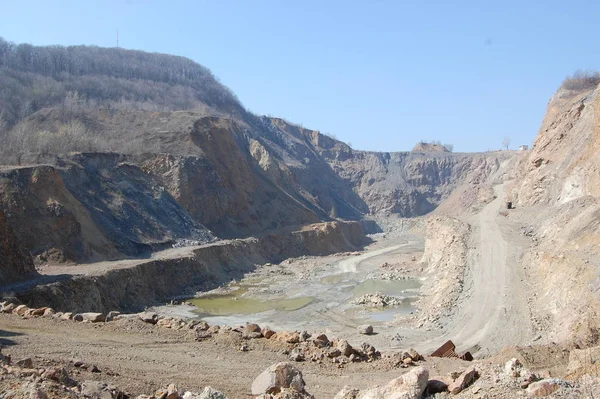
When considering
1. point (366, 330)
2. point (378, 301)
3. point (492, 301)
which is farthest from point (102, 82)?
point (492, 301)

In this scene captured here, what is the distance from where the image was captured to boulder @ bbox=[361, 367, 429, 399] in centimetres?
720

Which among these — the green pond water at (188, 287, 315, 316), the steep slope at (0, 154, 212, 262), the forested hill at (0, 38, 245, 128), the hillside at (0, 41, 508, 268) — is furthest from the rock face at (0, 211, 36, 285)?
the forested hill at (0, 38, 245, 128)

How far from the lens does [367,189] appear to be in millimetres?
134125

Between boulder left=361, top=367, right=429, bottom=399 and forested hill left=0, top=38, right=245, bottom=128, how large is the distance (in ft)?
209

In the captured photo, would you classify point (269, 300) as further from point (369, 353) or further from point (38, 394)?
point (38, 394)

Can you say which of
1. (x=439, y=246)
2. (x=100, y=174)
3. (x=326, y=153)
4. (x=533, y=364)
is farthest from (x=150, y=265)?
(x=326, y=153)

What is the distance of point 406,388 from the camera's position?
7258 mm

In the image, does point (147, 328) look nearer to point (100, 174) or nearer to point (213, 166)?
point (100, 174)

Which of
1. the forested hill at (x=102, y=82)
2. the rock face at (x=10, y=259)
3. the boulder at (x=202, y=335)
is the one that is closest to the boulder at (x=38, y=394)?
the boulder at (x=202, y=335)

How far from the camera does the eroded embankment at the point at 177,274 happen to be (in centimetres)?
2722

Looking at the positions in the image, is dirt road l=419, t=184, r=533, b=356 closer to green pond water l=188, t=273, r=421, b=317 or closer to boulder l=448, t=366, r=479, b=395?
green pond water l=188, t=273, r=421, b=317

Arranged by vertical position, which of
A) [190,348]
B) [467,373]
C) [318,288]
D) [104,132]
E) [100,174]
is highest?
[104,132]

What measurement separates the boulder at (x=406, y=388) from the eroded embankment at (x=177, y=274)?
21.2 meters

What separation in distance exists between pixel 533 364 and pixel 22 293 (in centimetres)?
2090
